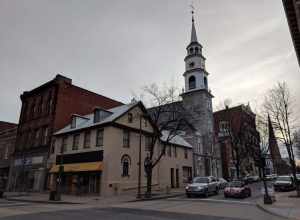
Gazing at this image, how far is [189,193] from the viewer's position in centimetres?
2367

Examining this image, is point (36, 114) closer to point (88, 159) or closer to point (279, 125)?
point (88, 159)

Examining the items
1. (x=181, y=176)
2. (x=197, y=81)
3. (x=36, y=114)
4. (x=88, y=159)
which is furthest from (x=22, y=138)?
(x=197, y=81)

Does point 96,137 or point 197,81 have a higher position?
point 197,81

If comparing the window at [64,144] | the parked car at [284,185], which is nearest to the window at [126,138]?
the window at [64,144]

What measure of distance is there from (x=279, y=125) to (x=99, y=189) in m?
19.0

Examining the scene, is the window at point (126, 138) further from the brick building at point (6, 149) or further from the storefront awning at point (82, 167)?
the brick building at point (6, 149)

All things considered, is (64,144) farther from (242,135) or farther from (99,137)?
(242,135)

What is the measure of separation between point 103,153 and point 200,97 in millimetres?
29213

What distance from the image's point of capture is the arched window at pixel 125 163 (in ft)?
88.9

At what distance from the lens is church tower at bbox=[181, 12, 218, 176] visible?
49.2 m

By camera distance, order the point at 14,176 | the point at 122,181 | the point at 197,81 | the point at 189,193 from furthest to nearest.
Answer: the point at 197,81 < the point at 14,176 < the point at 122,181 < the point at 189,193

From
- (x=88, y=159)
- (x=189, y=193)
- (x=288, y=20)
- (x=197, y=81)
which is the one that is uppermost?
(x=197, y=81)

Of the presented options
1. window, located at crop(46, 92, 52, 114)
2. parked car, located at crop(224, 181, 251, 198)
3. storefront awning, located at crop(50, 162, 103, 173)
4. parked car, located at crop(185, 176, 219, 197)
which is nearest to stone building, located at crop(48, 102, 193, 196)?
storefront awning, located at crop(50, 162, 103, 173)

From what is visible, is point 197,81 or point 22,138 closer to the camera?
point 22,138
